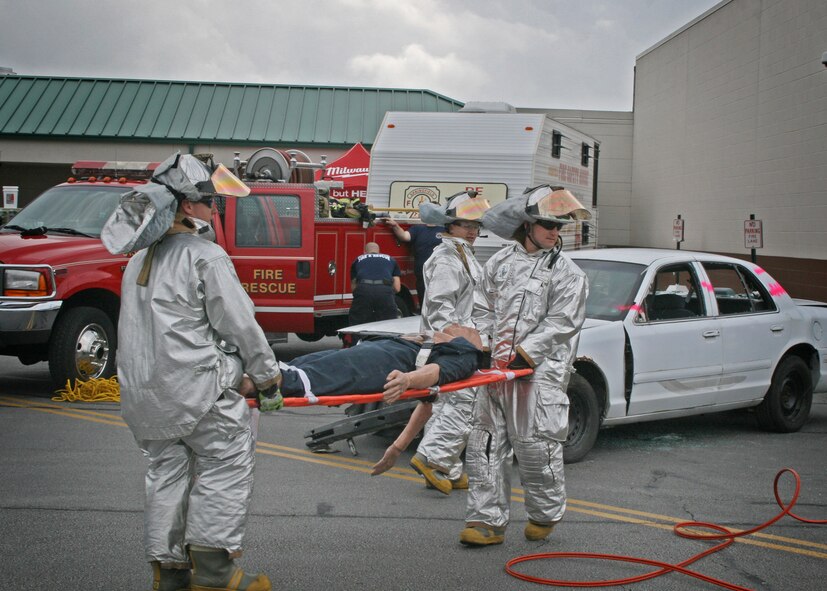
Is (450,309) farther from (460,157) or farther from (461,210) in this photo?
(460,157)

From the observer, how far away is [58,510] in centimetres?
575

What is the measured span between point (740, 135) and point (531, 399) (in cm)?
1833

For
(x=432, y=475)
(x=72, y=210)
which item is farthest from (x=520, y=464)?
(x=72, y=210)

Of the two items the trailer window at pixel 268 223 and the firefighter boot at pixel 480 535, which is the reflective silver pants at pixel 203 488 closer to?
the firefighter boot at pixel 480 535

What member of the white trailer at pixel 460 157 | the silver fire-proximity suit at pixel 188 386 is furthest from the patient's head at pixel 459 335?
the white trailer at pixel 460 157

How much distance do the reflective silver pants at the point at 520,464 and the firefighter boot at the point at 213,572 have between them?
154 cm

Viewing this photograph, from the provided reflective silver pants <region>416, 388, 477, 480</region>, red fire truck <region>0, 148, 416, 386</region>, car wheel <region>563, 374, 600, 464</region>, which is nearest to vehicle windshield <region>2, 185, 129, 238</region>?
red fire truck <region>0, 148, 416, 386</region>

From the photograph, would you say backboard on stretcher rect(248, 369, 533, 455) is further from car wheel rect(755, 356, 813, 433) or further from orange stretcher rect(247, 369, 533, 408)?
car wheel rect(755, 356, 813, 433)

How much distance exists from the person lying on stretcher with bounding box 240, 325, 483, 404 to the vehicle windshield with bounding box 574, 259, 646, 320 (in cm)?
252

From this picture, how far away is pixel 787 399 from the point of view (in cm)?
880

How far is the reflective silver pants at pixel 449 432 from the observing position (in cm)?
638

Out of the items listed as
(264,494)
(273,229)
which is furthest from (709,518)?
(273,229)

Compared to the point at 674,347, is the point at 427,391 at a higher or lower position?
lower

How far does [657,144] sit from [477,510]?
974 inches
